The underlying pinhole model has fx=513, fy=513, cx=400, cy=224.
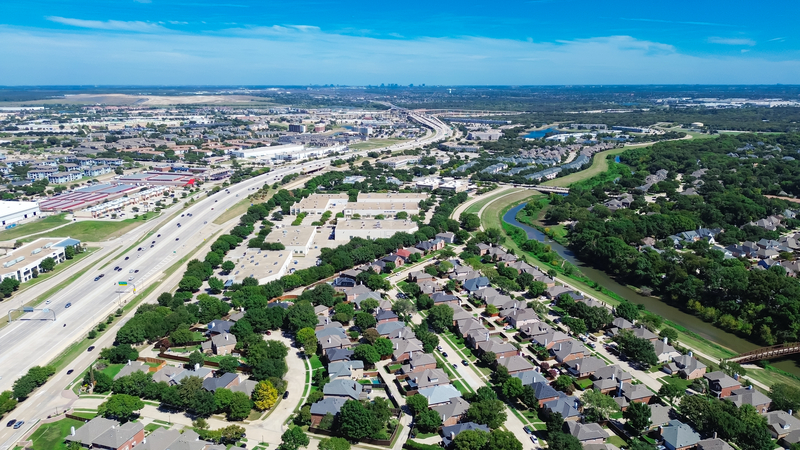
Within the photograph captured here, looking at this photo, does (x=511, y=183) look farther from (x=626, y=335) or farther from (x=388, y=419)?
(x=388, y=419)

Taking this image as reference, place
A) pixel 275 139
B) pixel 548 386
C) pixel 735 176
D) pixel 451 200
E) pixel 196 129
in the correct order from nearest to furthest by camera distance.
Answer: pixel 548 386 < pixel 451 200 < pixel 735 176 < pixel 275 139 < pixel 196 129

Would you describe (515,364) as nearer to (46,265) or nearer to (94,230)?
(46,265)

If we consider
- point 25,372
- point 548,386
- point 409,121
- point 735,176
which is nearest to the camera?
point 548,386

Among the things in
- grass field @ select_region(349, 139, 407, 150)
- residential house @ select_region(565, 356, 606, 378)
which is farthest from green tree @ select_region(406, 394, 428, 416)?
grass field @ select_region(349, 139, 407, 150)

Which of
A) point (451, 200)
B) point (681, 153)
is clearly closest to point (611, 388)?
point (451, 200)

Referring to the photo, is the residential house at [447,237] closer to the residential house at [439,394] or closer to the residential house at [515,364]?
the residential house at [515,364]
